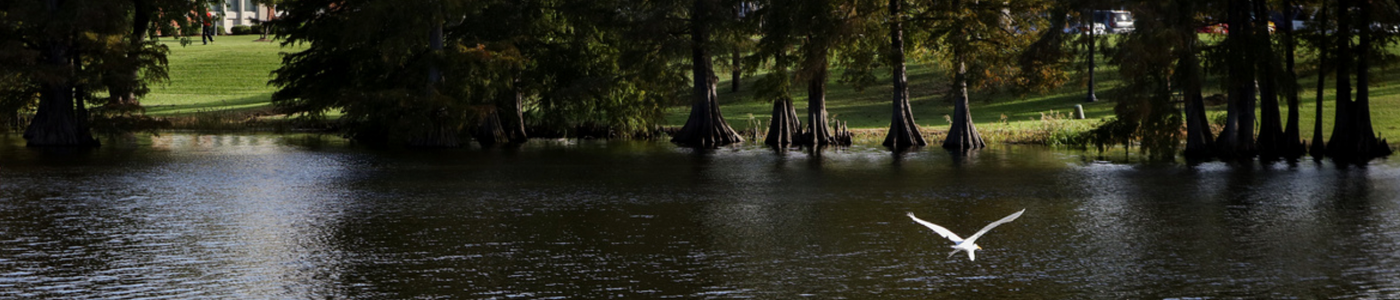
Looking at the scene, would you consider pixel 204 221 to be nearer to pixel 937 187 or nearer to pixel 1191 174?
pixel 937 187

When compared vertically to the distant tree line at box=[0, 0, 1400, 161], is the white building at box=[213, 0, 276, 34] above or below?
above

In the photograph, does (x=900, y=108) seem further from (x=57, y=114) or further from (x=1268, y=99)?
(x=57, y=114)

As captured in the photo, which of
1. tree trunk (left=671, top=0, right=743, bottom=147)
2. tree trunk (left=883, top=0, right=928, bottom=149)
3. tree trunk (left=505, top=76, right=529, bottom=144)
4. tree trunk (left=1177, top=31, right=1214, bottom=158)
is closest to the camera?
tree trunk (left=1177, top=31, right=1214, bottom=158)

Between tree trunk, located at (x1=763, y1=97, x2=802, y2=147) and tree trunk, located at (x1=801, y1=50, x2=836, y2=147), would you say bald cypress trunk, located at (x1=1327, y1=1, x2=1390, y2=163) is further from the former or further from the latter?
tree trunk, located at (x1=763, y1=97, x2=802, y2=147)

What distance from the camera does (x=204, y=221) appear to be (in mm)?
23297

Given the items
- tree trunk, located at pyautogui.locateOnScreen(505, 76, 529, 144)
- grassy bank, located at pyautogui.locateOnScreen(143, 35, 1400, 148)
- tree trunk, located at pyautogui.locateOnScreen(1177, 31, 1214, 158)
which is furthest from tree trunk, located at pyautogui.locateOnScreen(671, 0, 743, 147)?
tree trunk, located at pyautogui.locateOnScreen(1177, 31, 1214, 158)

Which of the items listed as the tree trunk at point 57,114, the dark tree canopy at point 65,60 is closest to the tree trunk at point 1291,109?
the dark tree canopy at point 65,60

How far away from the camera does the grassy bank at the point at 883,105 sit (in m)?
51.3

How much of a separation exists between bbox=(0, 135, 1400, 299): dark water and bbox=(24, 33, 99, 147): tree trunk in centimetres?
967

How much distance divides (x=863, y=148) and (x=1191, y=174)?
14116mm

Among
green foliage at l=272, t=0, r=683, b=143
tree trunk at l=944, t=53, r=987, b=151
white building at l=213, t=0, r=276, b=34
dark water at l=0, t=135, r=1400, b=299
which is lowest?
dark water at l=0, t=135, r=1400, b=299

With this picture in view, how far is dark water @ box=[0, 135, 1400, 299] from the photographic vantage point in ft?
54.6

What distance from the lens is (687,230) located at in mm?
22172

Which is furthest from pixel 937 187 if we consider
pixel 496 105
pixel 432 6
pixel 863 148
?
pixel 496 105
